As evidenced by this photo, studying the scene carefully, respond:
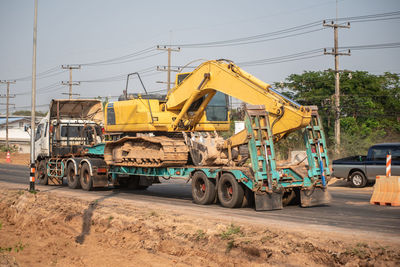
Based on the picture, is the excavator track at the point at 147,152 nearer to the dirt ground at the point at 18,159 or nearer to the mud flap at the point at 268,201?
the mud flap at the point at 268,201

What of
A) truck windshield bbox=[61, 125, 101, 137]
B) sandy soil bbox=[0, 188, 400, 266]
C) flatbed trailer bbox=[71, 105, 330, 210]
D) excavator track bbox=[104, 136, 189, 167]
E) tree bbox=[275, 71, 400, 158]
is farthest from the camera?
tree bbox=[275, 71, 400, 158]

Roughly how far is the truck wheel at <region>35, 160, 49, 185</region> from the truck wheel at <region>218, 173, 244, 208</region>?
12.2 meters

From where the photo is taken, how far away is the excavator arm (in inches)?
554

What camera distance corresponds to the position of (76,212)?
1488cm

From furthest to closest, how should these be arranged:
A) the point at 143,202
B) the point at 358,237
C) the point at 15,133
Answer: the point at 15,133 < the point at 143,202 < the point at 358,237

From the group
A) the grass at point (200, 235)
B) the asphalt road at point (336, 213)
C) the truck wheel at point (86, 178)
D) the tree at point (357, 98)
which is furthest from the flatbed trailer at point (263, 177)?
the tree at point (357, 98)

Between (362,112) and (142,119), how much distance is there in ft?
111

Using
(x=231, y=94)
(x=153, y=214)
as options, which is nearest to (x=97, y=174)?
(x=231, y=94)

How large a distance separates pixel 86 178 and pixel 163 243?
36.3ft

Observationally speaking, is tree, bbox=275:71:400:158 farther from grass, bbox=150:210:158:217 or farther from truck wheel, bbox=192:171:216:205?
grass, bbox=150:210:158:217

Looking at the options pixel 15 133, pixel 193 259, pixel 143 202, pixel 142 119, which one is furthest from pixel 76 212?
pixel 15 133

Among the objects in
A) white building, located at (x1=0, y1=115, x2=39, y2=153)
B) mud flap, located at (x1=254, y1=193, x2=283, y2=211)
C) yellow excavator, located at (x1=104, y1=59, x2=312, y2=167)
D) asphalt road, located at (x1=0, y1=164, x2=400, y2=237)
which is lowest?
asphalt road, located at (x1=0, y1=164, x2=400, y2=237)

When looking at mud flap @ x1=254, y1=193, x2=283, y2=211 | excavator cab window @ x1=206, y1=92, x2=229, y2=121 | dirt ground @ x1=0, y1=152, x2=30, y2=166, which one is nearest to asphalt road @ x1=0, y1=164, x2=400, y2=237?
mud flap @ x1=254, y1=193, x2=283, y2=211

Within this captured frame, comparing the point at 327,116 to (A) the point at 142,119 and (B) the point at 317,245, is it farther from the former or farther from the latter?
(B) the point at 317,245
